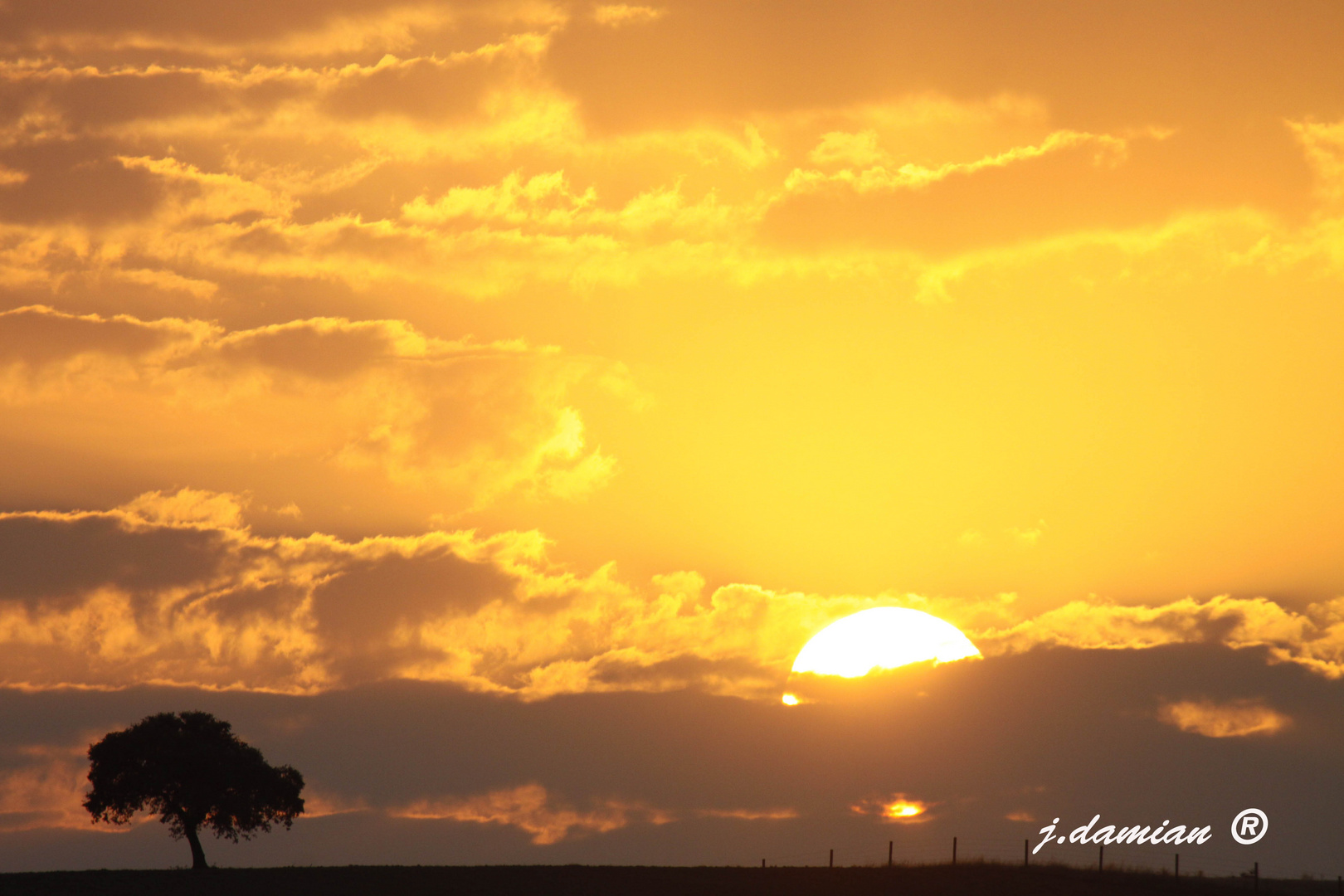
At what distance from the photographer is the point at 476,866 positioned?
99750 millimetres

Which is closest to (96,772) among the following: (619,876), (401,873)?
(401,873)

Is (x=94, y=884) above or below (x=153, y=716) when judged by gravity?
below

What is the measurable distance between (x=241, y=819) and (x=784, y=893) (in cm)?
4589

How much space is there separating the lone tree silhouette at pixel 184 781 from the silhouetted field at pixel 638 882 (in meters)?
15.1

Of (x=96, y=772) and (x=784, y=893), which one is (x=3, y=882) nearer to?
(x=96, y=772)

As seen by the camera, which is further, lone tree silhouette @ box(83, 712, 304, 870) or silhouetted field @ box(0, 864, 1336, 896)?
lone tree silhouette @ box(83, 712, 304, 870)

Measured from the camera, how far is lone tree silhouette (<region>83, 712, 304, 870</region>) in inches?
4368

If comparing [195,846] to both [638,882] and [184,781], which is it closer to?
[184,781]

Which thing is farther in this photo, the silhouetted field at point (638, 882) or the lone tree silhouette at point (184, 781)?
the lone tree silhouette at point (184, 781)

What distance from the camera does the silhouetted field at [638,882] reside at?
286 ft

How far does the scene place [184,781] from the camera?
4380 inches

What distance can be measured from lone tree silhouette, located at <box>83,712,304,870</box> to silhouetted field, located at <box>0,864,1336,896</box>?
1509 cm

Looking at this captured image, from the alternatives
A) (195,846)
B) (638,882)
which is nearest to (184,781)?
(195,846)

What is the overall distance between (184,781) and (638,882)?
1546 inches
